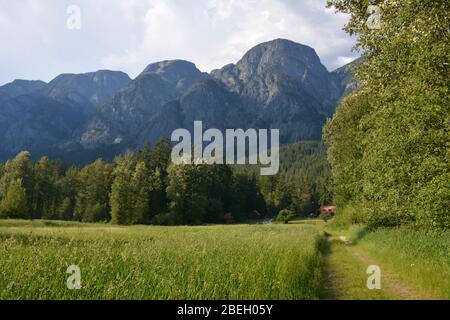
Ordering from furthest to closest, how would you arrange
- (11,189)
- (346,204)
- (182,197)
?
(182,197) → (11,189) → (346,204)

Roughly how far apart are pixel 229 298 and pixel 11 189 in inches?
2918

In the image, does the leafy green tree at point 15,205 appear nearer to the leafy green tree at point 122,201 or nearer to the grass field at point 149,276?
the leafy green tree at point 122,201

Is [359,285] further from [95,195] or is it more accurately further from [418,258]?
[95,195]

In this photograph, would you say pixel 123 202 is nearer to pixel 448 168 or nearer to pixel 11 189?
pixel 11 189

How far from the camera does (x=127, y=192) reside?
7962 centimetres

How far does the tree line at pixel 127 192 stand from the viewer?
7969 centimetres

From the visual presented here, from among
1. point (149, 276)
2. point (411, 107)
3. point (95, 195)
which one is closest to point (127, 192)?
point (95, 195)

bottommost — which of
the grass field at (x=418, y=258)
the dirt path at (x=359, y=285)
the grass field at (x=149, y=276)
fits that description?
the dirt path at (x=359, y=285)

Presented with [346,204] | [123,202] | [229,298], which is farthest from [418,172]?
[123,202]

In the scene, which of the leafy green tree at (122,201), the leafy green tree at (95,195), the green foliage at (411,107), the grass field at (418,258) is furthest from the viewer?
the leafy green tree at (95,195)

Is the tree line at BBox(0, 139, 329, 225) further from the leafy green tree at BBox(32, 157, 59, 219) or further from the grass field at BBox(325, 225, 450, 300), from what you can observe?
the grass field at BBox(325, 225, 450, 300)

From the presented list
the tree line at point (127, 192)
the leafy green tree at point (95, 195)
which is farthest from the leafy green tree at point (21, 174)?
the leafy green tree at point (95, 195)

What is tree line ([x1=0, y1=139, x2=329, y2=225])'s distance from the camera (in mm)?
79688

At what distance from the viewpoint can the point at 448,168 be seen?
1784cm
